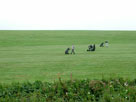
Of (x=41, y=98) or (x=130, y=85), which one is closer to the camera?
(x=41, y=98)

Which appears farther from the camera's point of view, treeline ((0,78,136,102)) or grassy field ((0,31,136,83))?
grassy field ((0,31,136,83))

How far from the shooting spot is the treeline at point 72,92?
7.38 m

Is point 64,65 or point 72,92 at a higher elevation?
point 72,92

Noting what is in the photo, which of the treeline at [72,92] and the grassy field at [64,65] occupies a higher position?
the treeline at [72,92]

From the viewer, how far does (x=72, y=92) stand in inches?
307

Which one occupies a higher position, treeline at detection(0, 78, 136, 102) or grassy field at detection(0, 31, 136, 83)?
treeline at detection(0, 78, 136, 102)

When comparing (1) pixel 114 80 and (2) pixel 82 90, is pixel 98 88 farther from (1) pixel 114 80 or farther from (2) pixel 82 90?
(1) pixel 114 80

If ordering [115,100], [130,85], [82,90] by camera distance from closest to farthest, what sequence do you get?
[115,100]
[82,90]
[130,85]

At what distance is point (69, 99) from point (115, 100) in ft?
4.03

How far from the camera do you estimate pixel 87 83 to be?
327 inches

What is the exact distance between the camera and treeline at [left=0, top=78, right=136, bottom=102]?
7.38m

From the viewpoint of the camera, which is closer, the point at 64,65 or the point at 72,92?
the point at 72,92

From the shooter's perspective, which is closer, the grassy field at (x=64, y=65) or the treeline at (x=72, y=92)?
the treeline at (x=72, y=92)

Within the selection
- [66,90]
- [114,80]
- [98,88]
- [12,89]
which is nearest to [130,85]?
[114,80]
